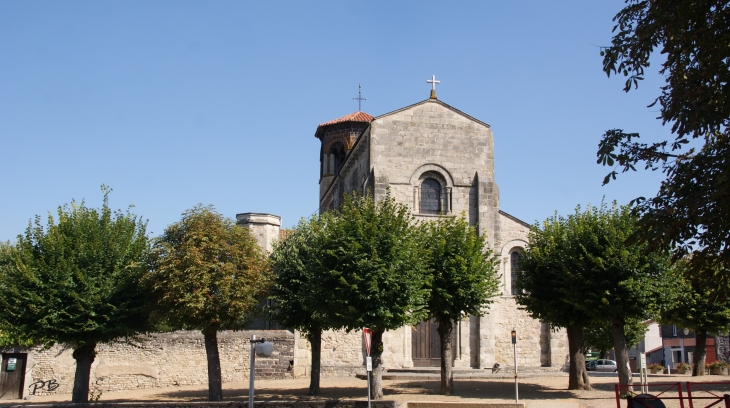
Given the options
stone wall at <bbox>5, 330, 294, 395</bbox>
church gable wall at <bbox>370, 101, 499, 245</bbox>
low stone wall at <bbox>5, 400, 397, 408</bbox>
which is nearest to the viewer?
low stone wall at <bbox>5, 400, 397, 408</bbox>

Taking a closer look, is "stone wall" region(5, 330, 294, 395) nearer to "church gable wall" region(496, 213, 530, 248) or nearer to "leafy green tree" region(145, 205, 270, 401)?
"leafy green tree" region(145, 205, 270, 401)

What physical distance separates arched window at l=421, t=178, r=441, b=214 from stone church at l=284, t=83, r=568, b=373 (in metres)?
0.04

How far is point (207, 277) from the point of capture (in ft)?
60.8

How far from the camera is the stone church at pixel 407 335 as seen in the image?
25.7m

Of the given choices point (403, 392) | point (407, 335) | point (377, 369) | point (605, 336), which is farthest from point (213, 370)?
point (605, 336)

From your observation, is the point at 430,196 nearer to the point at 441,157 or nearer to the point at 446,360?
the point at 441,157

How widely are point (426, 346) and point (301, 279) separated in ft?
25.1

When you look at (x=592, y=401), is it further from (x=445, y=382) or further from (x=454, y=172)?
(x=454, y=172)

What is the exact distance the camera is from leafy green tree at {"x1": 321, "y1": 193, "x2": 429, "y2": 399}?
18.0m

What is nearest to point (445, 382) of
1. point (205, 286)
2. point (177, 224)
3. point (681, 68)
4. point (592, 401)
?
point (592, 401)

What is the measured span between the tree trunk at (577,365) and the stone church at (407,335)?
5181 millimetres

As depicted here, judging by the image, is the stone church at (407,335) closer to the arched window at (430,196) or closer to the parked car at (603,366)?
the arched window at (430,196)

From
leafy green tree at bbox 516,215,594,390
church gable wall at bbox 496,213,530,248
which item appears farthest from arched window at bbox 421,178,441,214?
leafy green tree at bbox 516,215,594,390

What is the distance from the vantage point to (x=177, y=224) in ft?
63.9
